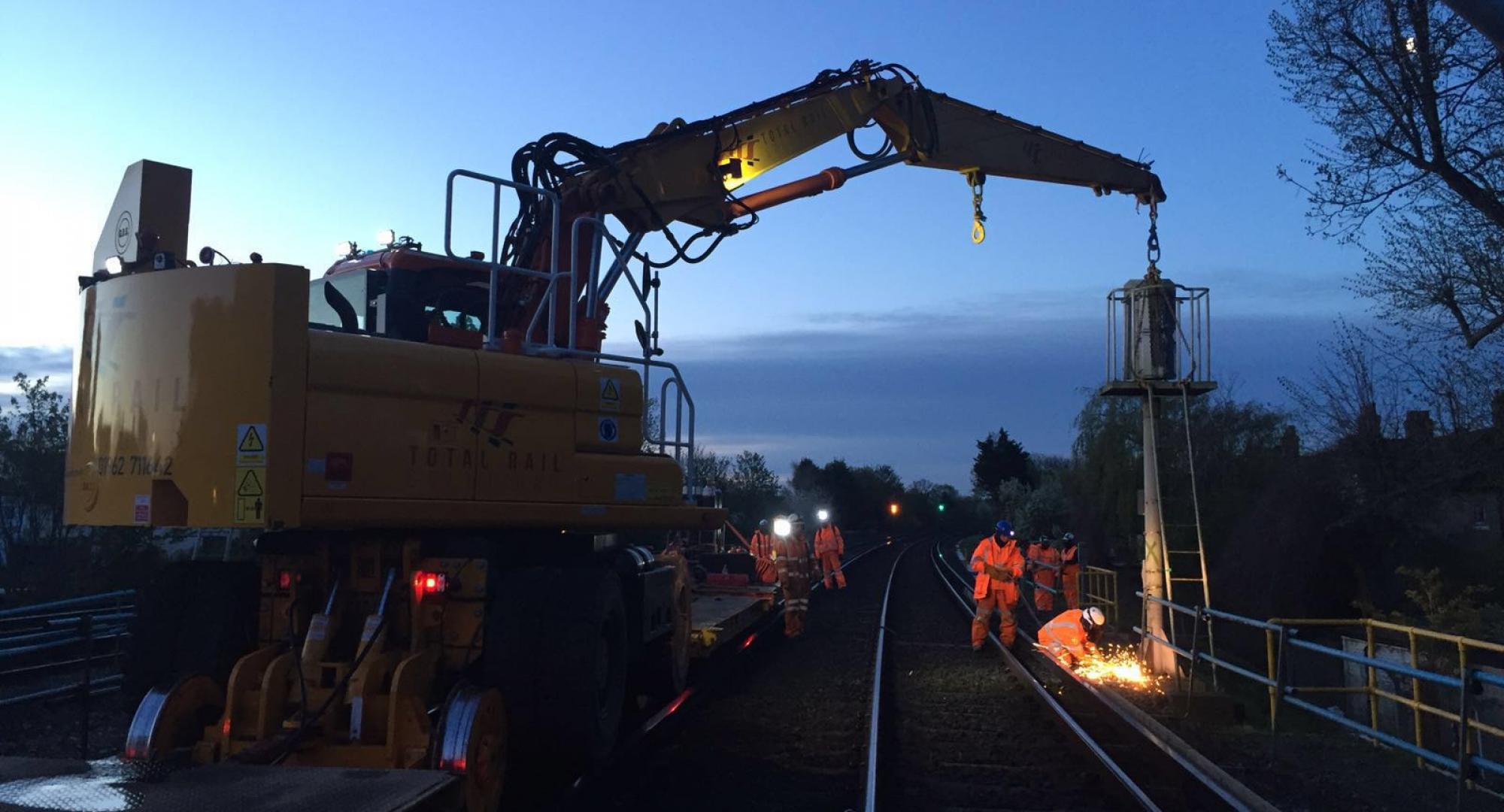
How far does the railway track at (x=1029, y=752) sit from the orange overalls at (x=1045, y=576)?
4.89m

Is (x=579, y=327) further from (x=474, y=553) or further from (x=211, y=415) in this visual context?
(x=211, y=415)

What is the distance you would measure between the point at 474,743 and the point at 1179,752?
5.79 metres

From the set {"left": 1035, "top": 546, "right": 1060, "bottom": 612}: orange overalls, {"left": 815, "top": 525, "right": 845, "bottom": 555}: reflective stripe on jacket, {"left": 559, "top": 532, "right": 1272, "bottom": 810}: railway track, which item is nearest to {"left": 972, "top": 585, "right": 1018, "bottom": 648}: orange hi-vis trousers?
{"left": 559, "top": 532, "right": 1272, "bottom": 810}: railway track

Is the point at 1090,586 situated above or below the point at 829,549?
below

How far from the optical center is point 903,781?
7.93 metres

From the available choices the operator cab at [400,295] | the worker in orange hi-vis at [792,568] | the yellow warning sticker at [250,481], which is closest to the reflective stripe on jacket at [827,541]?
the worker in orange hi-vis at [792,568]

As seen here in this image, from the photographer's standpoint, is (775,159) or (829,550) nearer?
(775,159)

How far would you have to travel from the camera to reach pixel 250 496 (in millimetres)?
5352

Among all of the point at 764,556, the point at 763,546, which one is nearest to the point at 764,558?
the point at 764,556

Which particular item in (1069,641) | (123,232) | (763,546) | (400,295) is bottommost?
(1069,641)

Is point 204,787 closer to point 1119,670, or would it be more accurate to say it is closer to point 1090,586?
point 1119,670

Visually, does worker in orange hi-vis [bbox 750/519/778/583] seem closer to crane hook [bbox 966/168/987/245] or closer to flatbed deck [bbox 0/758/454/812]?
crane hook [bbox 966/168/987/245]

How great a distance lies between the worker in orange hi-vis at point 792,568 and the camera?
15734mm

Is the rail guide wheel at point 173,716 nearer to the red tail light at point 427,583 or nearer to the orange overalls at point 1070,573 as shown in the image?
the red tail light at point 427,583
